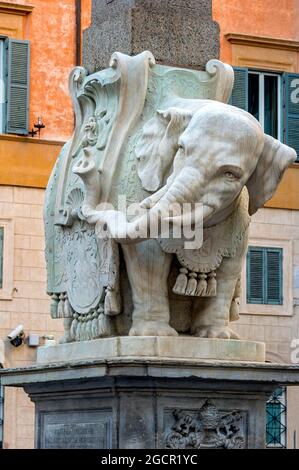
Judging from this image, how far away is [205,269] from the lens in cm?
888

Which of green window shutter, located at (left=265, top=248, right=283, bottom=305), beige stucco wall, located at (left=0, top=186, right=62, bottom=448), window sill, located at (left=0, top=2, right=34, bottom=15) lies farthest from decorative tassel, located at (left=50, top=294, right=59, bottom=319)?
green window shutter, located at (left=265, top=248, right=283, bottom=305)

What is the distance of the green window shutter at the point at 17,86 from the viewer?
2470cm

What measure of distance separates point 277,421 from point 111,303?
55.7 feet

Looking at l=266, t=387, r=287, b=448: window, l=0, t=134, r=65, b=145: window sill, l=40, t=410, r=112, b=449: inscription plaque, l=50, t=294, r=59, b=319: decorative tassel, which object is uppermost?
l=0, t=134, r=65, b=145: window sill

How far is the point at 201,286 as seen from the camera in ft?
29.2

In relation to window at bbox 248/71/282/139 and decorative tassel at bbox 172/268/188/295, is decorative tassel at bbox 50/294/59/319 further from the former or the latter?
window at bbox 248/71/282/139

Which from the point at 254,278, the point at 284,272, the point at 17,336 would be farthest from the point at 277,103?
the point at 17,336

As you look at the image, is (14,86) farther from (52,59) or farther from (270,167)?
(270,167)

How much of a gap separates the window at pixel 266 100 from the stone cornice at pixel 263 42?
0.43 m

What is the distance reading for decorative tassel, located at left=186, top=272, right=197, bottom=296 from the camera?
349 inches

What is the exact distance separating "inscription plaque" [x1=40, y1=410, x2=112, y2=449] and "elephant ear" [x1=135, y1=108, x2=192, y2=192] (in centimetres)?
110

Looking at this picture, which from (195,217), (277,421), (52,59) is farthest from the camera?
(277,421)

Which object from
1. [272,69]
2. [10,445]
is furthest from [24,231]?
[272,69]
